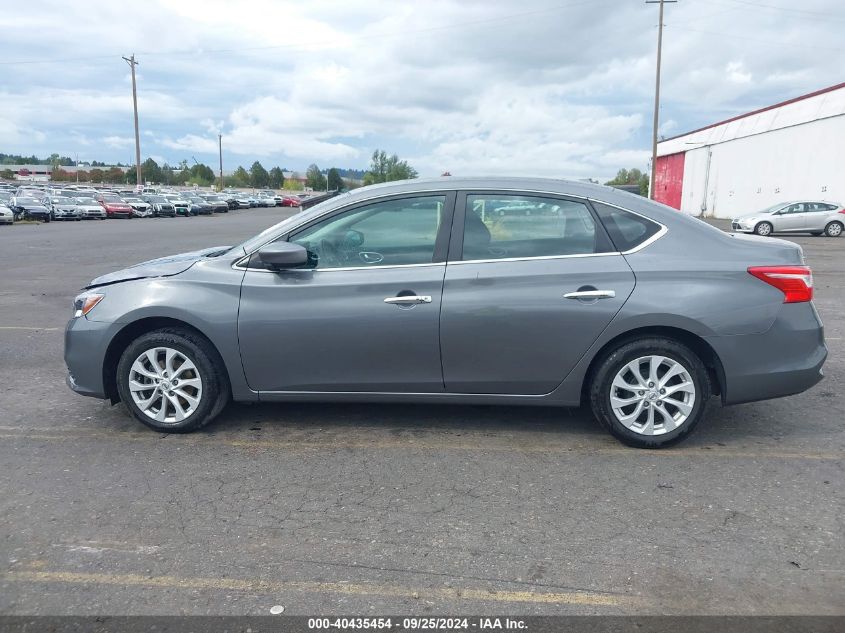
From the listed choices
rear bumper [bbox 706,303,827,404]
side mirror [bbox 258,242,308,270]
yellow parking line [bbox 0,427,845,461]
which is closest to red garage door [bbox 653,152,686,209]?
rear bumper [bbox 706,303,827,404]

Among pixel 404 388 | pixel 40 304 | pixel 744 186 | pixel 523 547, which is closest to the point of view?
pixel 523 547

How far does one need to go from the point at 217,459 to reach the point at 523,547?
6.61 feet

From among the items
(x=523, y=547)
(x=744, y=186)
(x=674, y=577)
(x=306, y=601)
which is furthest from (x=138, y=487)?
(x=744, y=186)

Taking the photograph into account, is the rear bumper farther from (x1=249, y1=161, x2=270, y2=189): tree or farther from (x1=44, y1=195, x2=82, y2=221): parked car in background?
(x1=249, y1=161, x2=270, y2=189): tree

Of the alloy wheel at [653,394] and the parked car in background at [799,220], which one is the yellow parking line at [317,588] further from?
the parked car in background at [799,220]

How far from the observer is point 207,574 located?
312 centimetres

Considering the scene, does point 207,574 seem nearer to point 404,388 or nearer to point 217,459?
point 217,459

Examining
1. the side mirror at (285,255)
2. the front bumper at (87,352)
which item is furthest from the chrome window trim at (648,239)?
the front bumper at (87,352)

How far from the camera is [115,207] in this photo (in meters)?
47.8

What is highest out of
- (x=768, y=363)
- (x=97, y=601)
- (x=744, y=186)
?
(x=744, y=186)

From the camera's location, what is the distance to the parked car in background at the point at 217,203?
64100 millimetres

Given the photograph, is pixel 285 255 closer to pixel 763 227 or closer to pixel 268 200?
pixel 763 227

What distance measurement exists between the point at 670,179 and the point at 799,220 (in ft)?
107

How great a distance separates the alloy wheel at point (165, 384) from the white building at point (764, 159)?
1375 inches
